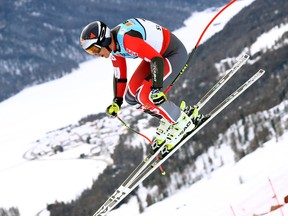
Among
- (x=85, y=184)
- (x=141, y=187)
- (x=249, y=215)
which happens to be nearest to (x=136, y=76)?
(x=249, y=215)

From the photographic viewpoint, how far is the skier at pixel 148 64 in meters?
6.77

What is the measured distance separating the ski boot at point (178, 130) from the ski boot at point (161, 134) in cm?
9

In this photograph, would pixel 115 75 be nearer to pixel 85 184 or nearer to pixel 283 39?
pixel 85 184

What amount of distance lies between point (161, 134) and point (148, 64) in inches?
60.9

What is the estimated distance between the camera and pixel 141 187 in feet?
281

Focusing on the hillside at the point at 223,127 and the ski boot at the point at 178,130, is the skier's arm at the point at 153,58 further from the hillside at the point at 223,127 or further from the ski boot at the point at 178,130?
the hillside at the point at 223,127

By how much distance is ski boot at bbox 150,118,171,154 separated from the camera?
26.9 ft

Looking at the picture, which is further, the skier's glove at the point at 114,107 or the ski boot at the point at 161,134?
the skier's glove at the point at 114,107

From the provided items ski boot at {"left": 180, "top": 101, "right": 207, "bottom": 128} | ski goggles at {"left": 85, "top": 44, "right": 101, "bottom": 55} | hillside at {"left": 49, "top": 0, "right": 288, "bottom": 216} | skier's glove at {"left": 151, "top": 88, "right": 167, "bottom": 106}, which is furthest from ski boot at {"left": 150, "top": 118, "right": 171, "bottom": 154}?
hillside at {"left": 49, "top": 0, "right": 288, "bottom": 216}

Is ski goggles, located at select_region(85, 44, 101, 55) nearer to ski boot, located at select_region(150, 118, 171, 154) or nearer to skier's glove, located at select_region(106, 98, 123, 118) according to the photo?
skier's glove, located at select_region(106, 98, 123, 118)

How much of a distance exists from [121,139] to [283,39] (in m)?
72.9

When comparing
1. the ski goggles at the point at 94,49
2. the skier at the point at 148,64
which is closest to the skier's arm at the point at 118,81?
the skier at the point at 148,64

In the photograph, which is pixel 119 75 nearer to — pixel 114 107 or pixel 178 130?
pixel 114 107

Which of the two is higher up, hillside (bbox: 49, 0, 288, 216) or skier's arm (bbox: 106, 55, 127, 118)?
hillside (bbox: 49, 0, 288, 216)
